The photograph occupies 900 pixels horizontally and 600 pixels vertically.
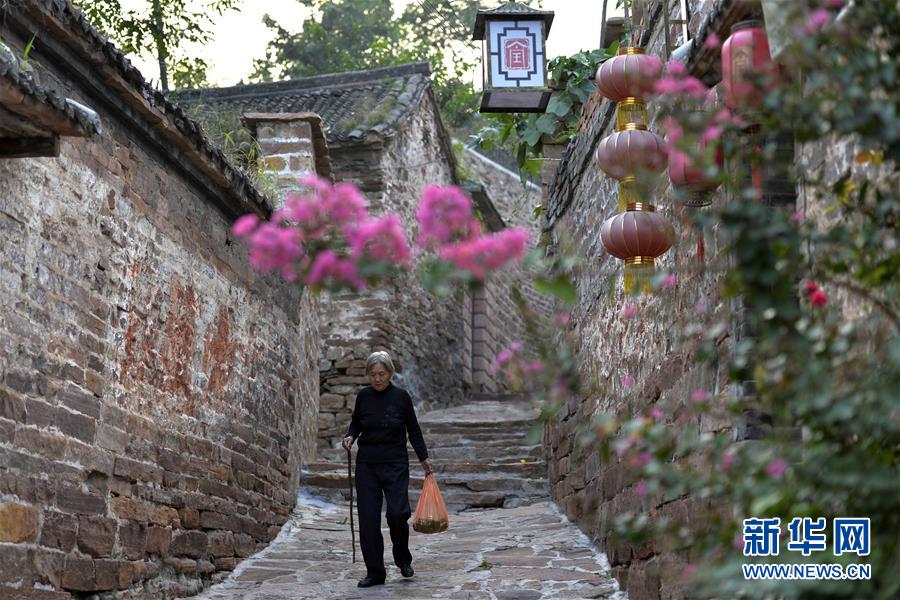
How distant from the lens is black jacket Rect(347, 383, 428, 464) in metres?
7.28

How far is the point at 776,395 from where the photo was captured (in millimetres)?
2627

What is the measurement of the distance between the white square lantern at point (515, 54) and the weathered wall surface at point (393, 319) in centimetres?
440

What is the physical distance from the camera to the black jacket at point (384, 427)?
23.9ft

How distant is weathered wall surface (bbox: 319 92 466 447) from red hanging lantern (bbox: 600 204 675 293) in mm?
7970

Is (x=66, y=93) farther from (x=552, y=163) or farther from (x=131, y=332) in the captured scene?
(x=552, y=163)

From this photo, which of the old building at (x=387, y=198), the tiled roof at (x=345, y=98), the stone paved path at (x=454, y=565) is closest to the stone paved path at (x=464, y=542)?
the stone paved path at (x=454, y=565)

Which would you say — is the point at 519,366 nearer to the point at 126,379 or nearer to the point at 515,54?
the point at 126,379

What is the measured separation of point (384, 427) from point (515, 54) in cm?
350

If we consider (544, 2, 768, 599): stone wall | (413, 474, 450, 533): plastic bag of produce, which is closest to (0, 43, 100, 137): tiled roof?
(544, 2, 768, 599): stone wall

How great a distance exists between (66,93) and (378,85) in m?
11.2

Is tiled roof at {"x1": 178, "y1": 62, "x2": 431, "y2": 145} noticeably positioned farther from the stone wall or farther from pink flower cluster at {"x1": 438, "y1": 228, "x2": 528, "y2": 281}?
pink flower cluster at {"x1": 438, "y1": 228, "x2": 528, "y2": 281}

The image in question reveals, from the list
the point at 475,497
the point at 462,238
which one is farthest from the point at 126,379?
the point at 475,497

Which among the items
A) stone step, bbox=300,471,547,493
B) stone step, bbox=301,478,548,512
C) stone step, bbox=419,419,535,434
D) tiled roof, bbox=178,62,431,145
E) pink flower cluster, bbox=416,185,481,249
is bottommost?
stone step, bbox=301,478,548,512

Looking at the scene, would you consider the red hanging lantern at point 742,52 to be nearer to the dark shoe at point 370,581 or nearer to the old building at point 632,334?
the old building at point 632,334
